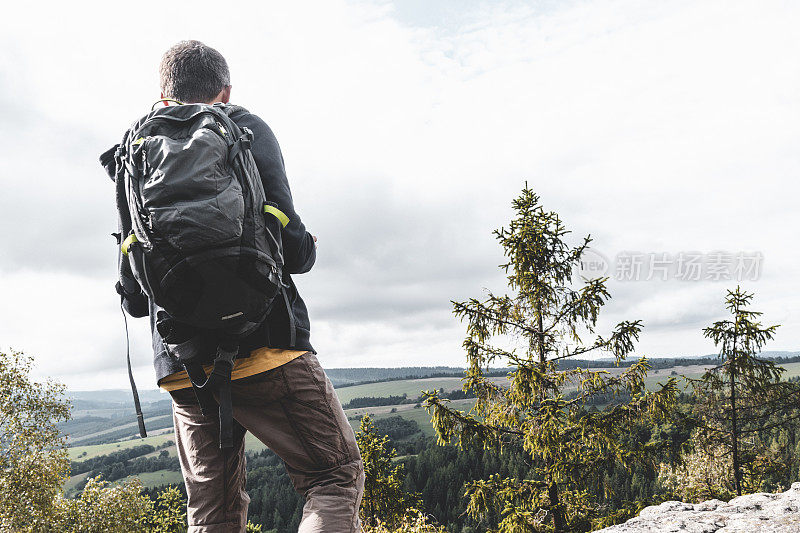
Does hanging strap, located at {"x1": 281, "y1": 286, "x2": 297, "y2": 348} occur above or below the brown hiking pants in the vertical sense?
above

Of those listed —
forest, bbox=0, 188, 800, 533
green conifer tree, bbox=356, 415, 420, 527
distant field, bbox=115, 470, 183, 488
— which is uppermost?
forest, bbox=0, 188, 800, 533

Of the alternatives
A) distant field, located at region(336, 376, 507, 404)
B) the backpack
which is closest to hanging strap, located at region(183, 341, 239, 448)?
the backpack

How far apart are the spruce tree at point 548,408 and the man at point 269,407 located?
859 cm

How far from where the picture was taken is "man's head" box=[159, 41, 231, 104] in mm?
2391

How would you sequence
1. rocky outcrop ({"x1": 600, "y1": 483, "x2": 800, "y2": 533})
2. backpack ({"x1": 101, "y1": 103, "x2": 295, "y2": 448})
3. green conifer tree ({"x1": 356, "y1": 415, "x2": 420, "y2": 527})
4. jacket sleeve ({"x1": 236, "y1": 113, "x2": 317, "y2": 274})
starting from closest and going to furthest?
1. backpack ({"x1": 101, "y1": 103, "x2": 295, "y2": 448})
2. jacket sleeve ({"x1": 236, "y1": 113, "x2": 317, "y2": 274})
3. rocky outcrop ({"x1": 600, "y1": 483, "x2": 800, "y2": 533})
4. green conifer tree ({"x1": 356, "y1": 415, "x2": 420, "y2": 527})

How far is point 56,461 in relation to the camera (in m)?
20.9

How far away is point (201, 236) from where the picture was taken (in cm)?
187

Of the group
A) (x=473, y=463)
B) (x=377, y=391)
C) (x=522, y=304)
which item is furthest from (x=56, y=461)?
(x=377, y=391)

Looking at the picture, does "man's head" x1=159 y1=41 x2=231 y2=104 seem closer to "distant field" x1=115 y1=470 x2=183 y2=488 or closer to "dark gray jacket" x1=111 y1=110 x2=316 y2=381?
"dark gray jacket" x1=111 y1=110 x2=316 y2=381

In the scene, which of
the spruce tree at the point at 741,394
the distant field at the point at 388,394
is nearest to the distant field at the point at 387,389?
the distant field at the point at 388,394

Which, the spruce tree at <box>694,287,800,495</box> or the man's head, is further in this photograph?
the spruce tree at <box>694,287,800,495</box>

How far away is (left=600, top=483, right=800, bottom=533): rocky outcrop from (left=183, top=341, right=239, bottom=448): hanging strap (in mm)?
3261

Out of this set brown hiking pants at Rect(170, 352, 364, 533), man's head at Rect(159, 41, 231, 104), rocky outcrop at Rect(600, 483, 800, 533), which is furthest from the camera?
rocky outcrop at Rect(600, 483, 800, 533)

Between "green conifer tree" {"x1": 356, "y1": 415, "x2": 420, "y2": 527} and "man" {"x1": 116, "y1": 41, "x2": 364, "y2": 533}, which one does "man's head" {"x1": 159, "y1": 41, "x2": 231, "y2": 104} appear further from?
"green conifer tree" {"x1": 356, "y1": 415, "x2": 420, "y2": 527}
